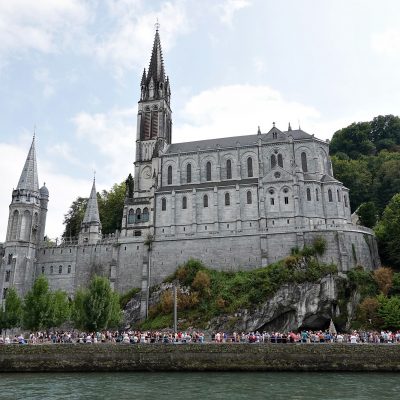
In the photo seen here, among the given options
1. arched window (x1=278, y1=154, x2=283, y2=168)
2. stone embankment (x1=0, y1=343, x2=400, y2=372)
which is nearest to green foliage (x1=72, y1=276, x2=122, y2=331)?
stone embankment (x1=0, y1=343, x2=400, y2=372)

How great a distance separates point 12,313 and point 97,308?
972 centimetres

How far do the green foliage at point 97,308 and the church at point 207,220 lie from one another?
7.04 meters

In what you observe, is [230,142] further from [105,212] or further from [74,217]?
[74,217]

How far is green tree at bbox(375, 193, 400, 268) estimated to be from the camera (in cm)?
4962

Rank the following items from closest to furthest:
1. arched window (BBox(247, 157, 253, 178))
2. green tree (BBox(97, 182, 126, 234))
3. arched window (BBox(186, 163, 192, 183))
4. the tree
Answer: the tree < arched window (BBox(247, 157, 253, 178)) < arched window (BBox(186, 163, 192, 183)) < green tree (BBox(97, 182, 126, 234))

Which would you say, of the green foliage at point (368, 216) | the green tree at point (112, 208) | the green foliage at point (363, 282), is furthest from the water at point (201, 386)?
the green tree at point (112, 208)

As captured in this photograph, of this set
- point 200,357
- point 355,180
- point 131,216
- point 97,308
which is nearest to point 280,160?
point 355,180

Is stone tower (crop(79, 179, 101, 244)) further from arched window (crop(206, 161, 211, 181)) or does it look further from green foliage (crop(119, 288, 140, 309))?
arched window (crop(206, 161, 211, 181))

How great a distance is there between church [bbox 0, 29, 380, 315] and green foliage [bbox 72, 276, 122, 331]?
7.04m

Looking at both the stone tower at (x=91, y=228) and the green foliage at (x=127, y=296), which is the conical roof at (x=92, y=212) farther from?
the green foliage at (x=127, y=296)

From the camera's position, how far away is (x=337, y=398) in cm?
2095

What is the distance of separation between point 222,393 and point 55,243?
132ft

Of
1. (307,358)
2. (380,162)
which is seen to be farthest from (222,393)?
(380,162)

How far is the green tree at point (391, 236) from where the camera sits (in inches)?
1954
